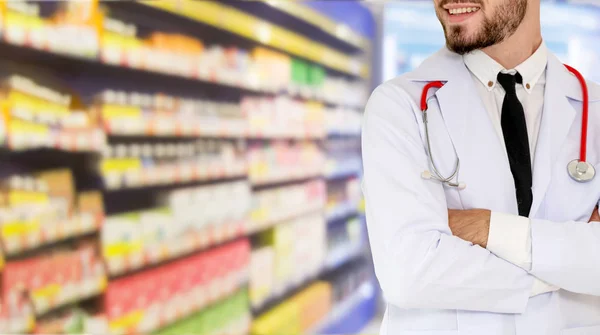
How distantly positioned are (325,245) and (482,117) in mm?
2985

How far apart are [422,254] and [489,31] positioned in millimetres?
641

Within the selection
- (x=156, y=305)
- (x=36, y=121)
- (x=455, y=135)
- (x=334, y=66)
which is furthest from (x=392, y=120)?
(x=334, y=66)

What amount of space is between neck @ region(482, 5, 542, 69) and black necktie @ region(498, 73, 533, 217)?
0.47ft

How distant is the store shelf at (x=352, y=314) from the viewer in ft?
14.7

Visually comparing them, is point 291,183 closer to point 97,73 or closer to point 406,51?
point 406,51

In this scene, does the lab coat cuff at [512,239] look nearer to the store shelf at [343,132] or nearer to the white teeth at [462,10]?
the white teeth at [462,10]

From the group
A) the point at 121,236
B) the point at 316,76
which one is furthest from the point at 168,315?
the point at 316,76

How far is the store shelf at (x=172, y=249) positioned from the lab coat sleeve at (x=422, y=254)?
1866mm

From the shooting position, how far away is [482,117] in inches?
62.2

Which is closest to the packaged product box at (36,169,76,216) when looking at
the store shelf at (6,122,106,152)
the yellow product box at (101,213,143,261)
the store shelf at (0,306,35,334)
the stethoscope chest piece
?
the store shelf at (6,122,106,152)

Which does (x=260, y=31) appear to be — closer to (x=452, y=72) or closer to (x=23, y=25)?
(x=23, y=25)

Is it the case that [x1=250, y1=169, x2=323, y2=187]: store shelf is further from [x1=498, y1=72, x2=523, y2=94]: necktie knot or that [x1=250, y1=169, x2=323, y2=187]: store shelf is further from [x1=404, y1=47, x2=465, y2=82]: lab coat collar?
[x1=498, y1=72, x2=523, y2=94]: necktie knot

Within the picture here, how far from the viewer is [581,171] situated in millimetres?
1521

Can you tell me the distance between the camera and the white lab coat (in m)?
1.40
